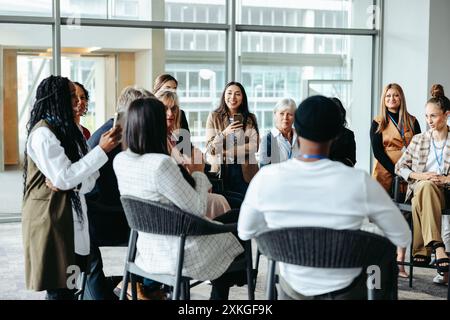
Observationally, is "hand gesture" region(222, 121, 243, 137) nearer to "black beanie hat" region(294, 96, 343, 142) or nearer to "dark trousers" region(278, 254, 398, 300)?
"dark trousers" region(278, 254, 398, 300)

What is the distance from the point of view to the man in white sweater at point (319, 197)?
2.65m

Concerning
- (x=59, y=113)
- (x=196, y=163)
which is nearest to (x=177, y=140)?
(x=196, y=163)

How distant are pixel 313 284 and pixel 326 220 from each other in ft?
0.85

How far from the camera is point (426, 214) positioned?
16.6 ft

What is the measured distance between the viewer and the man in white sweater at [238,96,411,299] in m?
2.65

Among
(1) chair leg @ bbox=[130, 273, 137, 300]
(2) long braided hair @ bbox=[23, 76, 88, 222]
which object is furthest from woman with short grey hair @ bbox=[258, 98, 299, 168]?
(2) long braided hair @ bbox=[23, 76, 88, 222]

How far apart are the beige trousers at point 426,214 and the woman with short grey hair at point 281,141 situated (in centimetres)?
101

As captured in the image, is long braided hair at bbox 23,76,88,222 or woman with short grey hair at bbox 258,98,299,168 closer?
long braided hair at bbox 23,76,88,222

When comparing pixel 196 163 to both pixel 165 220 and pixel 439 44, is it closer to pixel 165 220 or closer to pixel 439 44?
pixel 165 220

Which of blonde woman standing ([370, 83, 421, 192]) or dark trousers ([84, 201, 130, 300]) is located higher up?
blonde woman standing ([370, 83, 421, 192])

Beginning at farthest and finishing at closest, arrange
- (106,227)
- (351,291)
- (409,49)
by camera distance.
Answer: (409,49)
(106,227)
(351,291)

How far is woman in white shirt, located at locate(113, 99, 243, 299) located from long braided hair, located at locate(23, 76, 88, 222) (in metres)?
0.33

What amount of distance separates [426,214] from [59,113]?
2666mm

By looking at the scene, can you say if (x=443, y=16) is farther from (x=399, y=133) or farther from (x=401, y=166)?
(x=401, y=166)
